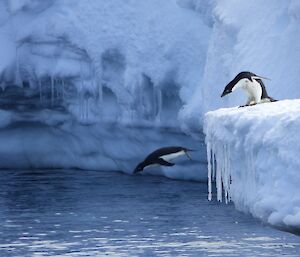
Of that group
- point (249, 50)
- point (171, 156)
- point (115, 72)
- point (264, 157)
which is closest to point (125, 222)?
point (171, 156)

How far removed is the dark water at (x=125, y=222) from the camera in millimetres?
14695

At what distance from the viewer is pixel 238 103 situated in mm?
19438

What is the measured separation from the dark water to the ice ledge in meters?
1.05

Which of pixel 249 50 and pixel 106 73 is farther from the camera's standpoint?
pixel 106 73

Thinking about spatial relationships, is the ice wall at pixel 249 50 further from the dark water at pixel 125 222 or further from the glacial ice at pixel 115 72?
the dark water at pixel 125 222

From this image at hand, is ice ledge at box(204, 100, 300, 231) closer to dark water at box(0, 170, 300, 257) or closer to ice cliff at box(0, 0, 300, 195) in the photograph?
dark water at box(0, 170, 300, 257)

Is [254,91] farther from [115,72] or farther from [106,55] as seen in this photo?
[106,55]

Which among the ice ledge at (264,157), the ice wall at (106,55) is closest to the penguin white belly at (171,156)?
the ice wall at (106,55)

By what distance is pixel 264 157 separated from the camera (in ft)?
42.0

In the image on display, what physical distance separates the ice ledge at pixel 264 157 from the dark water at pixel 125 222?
3.46 feet

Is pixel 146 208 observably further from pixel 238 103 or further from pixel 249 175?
pixel 249 175

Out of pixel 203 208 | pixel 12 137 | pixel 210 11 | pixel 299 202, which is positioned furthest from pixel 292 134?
pixel 12 137

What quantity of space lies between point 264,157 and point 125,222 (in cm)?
492

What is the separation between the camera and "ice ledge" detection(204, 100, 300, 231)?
476 inches
